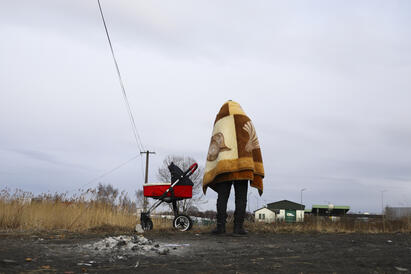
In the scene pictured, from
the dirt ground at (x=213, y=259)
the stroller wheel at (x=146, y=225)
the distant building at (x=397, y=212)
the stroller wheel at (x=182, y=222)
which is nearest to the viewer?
the dirt ground at (x=213, y=259)

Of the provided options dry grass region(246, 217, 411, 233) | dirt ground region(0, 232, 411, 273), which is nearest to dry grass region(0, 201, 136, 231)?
dry grass region(246, 217, 411, 233)

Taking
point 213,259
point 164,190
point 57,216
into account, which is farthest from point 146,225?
point 213,259

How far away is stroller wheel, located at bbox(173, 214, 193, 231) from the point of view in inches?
319

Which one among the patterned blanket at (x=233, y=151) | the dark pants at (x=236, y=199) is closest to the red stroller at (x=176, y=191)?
the patterned blanket at (x=233, y=151)

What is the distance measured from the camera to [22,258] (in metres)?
3.99

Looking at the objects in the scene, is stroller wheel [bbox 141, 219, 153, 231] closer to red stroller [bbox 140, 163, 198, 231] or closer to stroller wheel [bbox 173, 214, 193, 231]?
red stroller [bbox 140, 163, 198, 231]

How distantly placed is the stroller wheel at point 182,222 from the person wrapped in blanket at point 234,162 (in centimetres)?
94

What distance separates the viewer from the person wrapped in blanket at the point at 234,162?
7035mm

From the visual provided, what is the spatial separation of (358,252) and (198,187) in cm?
2988

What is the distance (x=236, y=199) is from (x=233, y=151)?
3.07 ft

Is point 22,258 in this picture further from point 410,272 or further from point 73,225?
point 73,225

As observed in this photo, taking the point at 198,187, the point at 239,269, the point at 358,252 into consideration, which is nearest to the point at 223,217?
the point at 358,252

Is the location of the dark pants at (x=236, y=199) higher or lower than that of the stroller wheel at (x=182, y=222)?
higher

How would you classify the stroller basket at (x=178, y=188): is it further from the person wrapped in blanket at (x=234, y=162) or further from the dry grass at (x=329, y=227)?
the dry grass at (x=329, y=227)
